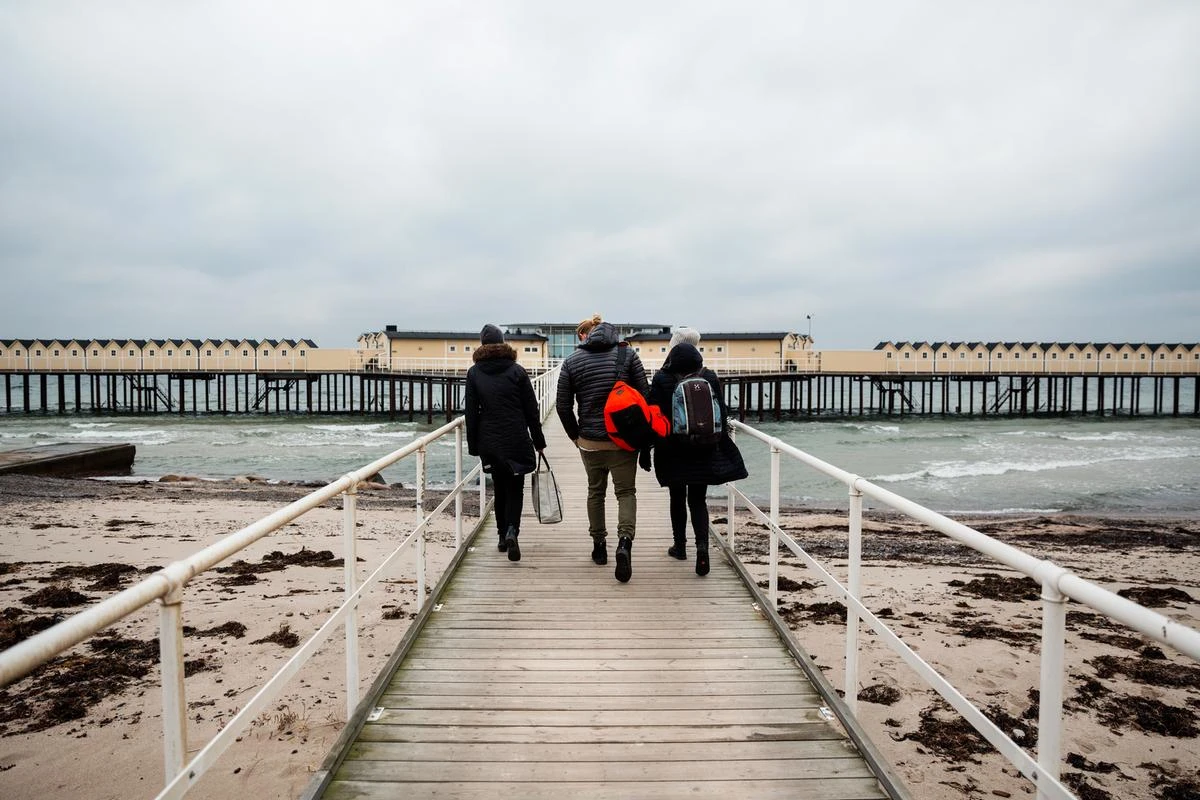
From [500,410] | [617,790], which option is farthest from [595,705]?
[500,410]

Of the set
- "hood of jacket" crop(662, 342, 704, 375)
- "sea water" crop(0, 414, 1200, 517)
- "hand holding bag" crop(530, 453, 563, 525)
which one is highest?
"hood of jacket" crop(662, 342, 704, 375)

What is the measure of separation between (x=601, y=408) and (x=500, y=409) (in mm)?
747

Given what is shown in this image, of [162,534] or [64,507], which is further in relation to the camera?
[64,507]

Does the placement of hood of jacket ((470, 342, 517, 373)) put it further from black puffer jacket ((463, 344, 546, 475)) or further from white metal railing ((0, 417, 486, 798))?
white metal railing ((0, 417, 486, 798))

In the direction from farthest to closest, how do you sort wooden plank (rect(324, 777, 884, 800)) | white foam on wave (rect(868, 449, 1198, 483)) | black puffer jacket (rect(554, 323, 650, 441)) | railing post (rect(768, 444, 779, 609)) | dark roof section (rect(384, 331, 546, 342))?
dark roof section (rect(384, 331, 546, 342)) < white foam on wave (rect(868, 449, 1198, 483)) < black puffer jacket (rect(554, 323, 650, 441)) < railing post (rect(768, 444, 779, 609)) < wooden plank (rect(324, 777, 884, 800))

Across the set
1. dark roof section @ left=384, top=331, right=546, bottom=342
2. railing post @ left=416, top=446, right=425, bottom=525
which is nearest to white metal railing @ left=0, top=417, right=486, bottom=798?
railing post @ left=416, top=446, right=425, bottom=525

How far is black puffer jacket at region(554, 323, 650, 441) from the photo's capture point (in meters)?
4.78

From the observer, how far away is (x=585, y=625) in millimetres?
4102

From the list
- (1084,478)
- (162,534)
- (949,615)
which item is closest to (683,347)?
(949,615)

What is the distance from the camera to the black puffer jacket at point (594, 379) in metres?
4.78

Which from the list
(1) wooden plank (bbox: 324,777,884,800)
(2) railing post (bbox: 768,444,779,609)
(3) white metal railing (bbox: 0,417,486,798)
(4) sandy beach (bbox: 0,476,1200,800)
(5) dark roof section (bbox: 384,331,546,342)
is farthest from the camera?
(5) dark roof section (bbox: 384,331,546,342)

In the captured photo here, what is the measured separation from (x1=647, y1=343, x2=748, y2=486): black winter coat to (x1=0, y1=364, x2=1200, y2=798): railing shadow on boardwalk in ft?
1.09

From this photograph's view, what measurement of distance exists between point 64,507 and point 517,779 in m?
12.0

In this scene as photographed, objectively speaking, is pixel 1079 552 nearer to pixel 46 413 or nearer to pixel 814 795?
pixel 814 795
